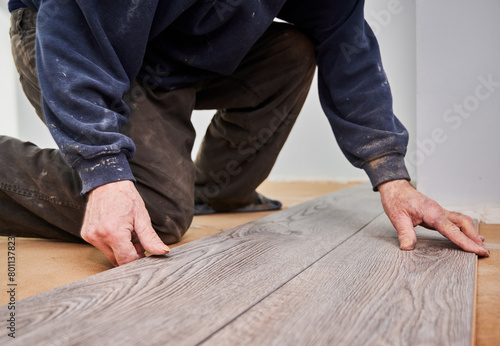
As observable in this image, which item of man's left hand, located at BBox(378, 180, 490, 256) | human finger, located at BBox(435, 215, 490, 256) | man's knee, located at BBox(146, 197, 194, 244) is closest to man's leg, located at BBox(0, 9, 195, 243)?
man's knee, located at BBox(146, 197, 194, 244)

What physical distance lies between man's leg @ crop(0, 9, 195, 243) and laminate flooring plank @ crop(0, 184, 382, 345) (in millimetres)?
227

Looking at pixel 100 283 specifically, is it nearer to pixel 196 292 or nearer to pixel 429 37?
pixel 196 292

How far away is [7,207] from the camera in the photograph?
140 centimetres

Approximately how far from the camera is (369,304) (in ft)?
2.49

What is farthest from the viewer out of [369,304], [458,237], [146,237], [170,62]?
[170,62]

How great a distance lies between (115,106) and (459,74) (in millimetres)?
1330

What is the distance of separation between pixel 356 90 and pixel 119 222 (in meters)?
0.87

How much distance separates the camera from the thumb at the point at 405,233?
115cm

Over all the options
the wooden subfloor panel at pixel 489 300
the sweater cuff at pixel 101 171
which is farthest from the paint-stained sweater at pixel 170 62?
the wooden subfloor panel at pixel 489 300

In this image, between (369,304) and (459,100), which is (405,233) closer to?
(369,304)

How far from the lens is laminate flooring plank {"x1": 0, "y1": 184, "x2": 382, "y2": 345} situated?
2.09 feet

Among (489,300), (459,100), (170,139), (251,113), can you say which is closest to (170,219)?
(170,139)

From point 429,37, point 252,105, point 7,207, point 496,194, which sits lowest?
point 7,207

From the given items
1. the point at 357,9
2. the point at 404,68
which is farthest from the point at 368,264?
the point at 404,68
